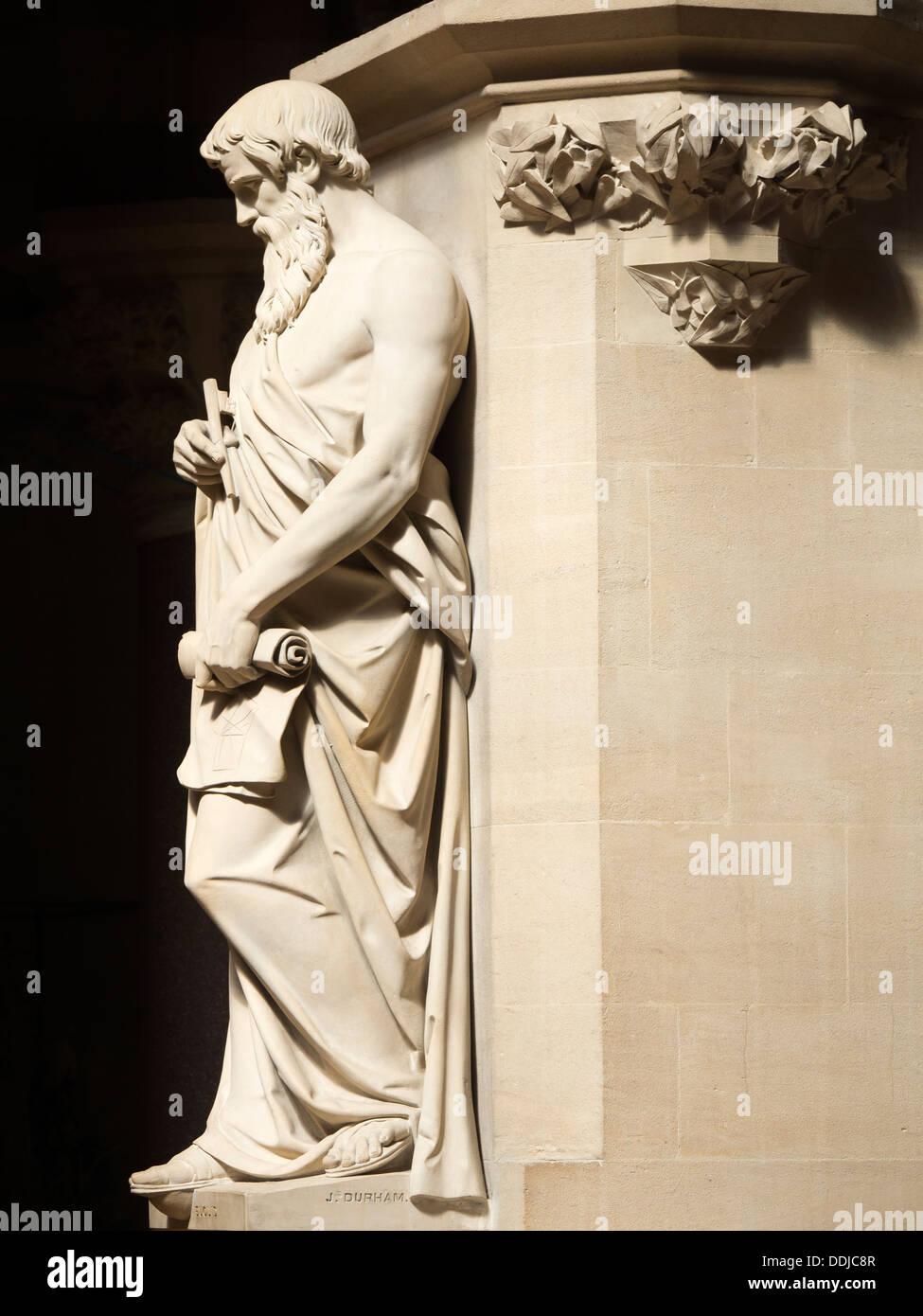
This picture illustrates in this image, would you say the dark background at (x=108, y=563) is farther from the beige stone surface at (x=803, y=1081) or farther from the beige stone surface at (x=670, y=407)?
the beige stone surface at (x=803, y=1081)

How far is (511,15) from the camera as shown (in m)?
7.51

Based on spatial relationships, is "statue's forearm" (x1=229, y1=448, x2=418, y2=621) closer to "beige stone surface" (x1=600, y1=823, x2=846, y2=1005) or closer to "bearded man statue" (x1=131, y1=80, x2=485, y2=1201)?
"bearded man statue" (x1=131, y1=80, x2=485, y2=1201)

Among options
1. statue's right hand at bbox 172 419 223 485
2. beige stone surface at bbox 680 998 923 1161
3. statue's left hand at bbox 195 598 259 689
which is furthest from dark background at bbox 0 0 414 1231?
beige stone surface at bbox 680 998 923 1161

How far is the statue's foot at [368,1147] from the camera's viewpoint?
7.31m

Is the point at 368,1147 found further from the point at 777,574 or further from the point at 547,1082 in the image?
the point at 777,574

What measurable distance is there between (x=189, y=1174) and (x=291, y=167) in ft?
9.86

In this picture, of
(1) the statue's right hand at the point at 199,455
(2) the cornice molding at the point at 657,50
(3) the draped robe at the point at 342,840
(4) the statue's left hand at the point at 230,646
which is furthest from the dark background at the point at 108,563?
(4) the statue's left hand at the point at 230,646

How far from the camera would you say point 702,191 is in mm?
7496

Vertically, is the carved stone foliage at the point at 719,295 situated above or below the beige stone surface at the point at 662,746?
above

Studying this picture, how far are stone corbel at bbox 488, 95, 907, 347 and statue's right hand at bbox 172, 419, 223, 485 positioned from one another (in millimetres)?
1131

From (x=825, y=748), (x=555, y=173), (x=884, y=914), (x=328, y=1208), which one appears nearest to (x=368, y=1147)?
(x=328, y=1208)

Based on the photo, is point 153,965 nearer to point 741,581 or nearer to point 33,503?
point 33,503

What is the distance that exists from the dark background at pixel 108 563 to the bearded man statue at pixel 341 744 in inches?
137

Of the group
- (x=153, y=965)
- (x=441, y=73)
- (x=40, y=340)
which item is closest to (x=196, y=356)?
(x=40, y=340)
